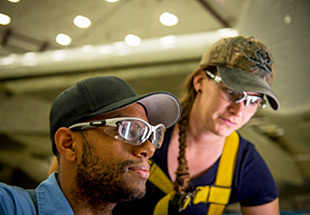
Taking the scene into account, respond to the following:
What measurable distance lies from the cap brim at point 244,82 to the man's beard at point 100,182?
1.13ft

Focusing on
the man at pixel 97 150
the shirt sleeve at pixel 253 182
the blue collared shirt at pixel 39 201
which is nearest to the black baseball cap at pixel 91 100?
the man at pixel 97 150

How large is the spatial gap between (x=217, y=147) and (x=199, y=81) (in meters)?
0.23

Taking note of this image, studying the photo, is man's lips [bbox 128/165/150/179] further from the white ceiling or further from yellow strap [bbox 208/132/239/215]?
the white ceiling

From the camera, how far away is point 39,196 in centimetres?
50

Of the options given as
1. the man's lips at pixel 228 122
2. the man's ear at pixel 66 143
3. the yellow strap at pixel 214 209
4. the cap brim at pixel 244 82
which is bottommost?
the yellow strap at pixel 214 209

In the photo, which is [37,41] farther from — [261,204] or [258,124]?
[258,124]

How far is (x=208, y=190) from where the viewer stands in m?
0.79

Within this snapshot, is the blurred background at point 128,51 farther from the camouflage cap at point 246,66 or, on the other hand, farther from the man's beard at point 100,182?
the man's beard at point 100,182

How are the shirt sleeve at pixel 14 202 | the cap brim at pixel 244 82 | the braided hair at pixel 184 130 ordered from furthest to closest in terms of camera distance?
the braided hair at pixel 184 130 < the cap brim at pixel 244 82 < the shirt sleeve at pixel 14 202

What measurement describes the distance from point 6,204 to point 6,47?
383mm

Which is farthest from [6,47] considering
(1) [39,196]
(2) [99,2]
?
(1) [39,196]

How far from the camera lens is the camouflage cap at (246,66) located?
2.19 feet

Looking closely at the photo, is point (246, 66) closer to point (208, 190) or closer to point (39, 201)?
point (208, 190)

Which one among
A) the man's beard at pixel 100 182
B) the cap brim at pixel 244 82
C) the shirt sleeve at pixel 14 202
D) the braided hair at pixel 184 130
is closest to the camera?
the shirt sleeve at pixel 14 202
